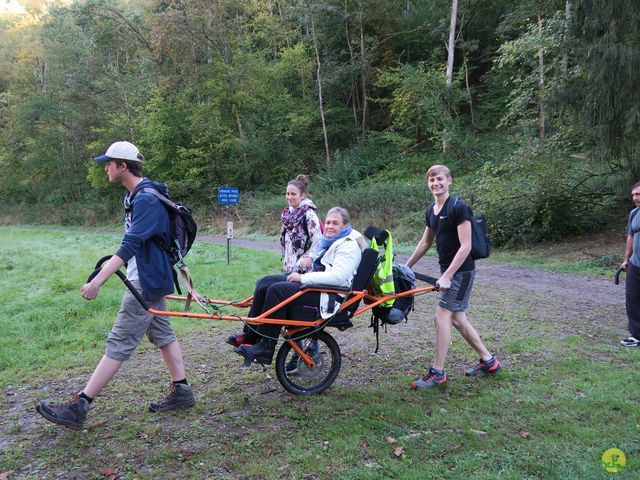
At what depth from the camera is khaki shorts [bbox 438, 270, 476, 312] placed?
420 cm

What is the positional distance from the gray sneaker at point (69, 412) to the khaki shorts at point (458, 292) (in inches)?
118

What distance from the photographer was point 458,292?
4219mm

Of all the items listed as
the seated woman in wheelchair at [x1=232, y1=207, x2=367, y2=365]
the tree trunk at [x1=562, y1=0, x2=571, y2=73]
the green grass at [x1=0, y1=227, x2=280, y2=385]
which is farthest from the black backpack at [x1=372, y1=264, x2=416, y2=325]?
the tree trunk at [x1=562, y1=0, x2=571, y2=73]

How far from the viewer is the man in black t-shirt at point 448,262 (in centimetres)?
404

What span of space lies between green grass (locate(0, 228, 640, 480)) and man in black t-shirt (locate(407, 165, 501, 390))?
344 mm

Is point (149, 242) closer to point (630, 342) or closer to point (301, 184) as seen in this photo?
point (301, 184)

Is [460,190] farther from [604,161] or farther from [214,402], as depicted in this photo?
[214,402]

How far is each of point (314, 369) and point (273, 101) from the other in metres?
27.2

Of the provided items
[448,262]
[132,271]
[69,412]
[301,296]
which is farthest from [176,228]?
[448,262]

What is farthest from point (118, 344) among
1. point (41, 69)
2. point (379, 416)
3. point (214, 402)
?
point (41, 69)

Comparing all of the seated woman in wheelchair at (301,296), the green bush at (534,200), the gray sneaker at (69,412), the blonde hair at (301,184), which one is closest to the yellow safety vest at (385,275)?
the seated woman in wheelchair at (301,296)

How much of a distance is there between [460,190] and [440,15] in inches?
719

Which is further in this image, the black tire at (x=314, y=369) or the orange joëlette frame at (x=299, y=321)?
the black tire at (x=314, y=369)

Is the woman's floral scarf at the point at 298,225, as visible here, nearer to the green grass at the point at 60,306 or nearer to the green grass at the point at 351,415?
the green grass at the point at 351,415
